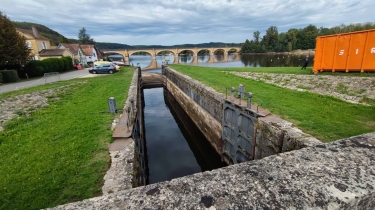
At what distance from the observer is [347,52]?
11.6 meters

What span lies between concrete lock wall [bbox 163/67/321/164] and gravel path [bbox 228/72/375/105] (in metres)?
4.92

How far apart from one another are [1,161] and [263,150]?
7813 mm

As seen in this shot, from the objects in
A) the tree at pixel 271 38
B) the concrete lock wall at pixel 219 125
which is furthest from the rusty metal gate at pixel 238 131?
the tree at pixel 271 38

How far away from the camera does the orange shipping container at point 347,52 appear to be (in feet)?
35.1

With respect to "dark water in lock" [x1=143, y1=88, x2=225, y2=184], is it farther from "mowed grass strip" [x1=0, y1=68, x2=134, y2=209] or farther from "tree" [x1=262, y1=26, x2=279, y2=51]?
"tree" [x1=262, y1=26, x2=279, y2=51]

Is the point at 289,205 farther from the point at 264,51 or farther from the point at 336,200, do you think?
the point at 264,51

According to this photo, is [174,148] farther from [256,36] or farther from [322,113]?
[256,36]

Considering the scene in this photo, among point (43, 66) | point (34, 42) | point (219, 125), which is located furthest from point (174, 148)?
point (34, 42)

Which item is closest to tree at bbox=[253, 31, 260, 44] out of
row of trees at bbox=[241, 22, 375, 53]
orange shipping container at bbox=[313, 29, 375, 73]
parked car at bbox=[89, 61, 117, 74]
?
row of trees at bbox=[241, 22, 375, 53]

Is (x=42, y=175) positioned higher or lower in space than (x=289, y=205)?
lower

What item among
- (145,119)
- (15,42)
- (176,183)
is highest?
(15,42)

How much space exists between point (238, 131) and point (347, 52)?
8.81m

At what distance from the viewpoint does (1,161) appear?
17.2 feet

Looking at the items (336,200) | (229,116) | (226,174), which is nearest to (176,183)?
(226,174)
